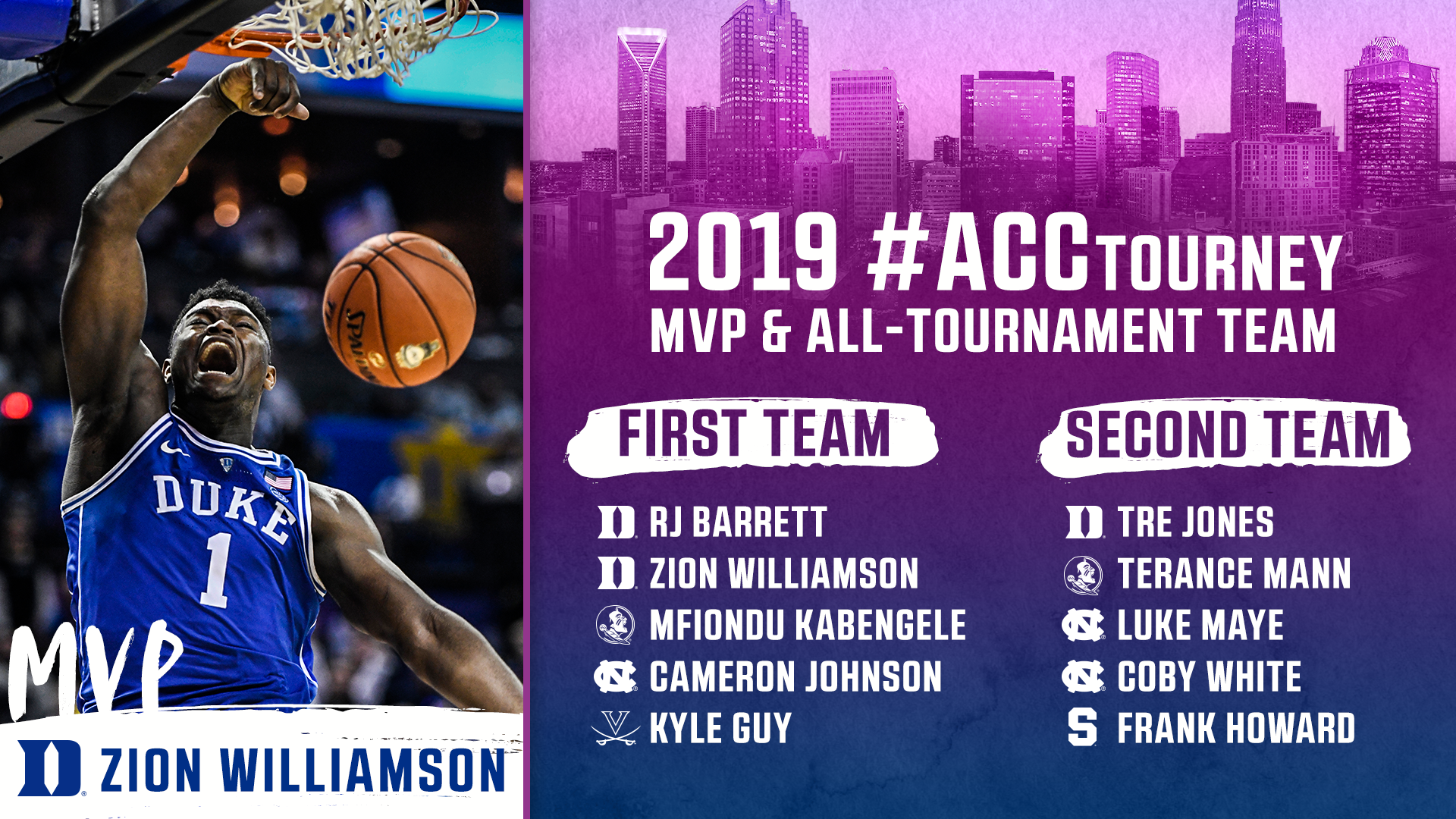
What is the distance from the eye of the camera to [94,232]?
3.49 meters

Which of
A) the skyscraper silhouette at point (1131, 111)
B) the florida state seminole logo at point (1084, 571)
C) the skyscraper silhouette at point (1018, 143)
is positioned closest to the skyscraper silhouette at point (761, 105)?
the skyscraper silhouette at point (1018, 143)

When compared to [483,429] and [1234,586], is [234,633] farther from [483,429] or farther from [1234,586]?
[1234,586]

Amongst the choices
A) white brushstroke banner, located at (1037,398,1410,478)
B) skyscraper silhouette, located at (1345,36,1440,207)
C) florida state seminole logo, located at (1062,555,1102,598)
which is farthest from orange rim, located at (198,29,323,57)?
skyscraper silhouette, located at (1345,36,1440,207)

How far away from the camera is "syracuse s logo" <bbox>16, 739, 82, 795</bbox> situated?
3604mm

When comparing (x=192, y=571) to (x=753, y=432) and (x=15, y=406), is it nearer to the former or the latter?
(x=15, y=406)

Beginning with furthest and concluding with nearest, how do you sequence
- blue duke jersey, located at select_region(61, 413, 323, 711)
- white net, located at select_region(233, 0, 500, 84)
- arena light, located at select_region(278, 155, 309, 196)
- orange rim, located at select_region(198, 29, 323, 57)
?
arena light, located at select_region(278, 155, 309, 196), blue duke jersey, located at select_region(61, 413, 323, 711), orange rim, located at select_region(198, 29, 323, 57), white net, located at select_region(233, 0, 500, 84)

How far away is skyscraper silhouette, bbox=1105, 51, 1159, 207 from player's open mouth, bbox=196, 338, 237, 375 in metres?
2.56

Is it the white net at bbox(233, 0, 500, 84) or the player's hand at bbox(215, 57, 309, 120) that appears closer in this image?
the white net at bbox(233, 0, 500, 84)

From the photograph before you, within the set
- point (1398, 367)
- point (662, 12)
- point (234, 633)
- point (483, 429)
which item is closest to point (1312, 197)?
point (1398, 367)

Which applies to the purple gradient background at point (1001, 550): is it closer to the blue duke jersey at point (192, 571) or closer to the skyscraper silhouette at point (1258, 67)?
the skyscraper silhouette at point (1258, 67)

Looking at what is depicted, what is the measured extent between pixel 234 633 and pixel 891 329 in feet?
6.63

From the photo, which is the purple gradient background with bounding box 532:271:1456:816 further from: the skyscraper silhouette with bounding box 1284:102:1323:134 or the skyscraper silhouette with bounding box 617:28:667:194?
the skyscraper silhouette with bounding box 1284:102:1323:134

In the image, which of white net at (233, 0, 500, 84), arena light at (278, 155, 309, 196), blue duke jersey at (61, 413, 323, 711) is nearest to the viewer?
white net at (233, 0, 500, 84)

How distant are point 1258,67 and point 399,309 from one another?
2.54 metres
